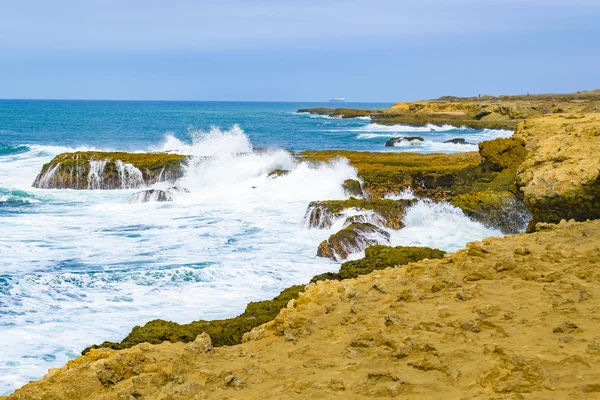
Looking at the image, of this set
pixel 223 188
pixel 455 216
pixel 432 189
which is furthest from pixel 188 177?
pixel 455 216

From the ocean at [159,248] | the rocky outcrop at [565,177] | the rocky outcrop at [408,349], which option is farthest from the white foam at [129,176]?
the rocky outcrop at [408,349]

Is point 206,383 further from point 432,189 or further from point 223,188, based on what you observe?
point 223,188

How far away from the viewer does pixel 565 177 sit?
10.8m

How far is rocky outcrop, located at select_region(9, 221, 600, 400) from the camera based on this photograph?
3.84 meters

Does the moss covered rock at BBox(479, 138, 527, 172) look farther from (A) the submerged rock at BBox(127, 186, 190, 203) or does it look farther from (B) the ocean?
(A) the submerged rock at BBox(127, 186, 190, 203)

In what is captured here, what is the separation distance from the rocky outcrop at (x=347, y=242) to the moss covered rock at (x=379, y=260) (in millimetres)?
3634

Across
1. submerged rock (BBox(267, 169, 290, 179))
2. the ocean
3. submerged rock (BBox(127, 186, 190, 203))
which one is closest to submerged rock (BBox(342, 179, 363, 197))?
the ocean

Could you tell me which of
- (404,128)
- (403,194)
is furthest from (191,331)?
(404,128)

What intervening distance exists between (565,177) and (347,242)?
421 centimetres

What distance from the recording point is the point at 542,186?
11.0 metres

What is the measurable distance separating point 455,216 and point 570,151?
14.6ft

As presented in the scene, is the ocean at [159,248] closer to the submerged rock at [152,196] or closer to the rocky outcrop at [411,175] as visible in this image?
the submerged rock at [152,196]

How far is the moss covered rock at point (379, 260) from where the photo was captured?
8.12 metres

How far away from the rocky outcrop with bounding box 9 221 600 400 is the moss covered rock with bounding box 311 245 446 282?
5.78ft
